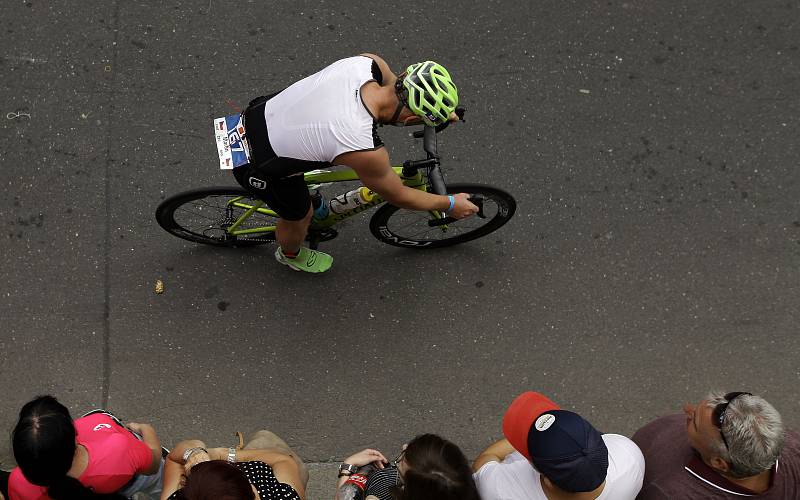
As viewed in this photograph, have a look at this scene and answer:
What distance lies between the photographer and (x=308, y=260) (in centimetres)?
428

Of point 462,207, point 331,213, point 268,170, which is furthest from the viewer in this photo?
point 331,213

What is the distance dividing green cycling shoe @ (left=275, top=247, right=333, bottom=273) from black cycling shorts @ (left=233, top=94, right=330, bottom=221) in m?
0.65

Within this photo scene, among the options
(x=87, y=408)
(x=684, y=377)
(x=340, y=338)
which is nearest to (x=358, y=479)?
(x=340, y=338)

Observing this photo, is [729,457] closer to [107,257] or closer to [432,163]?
[432,163]

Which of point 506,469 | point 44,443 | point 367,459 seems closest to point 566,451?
point 506,469

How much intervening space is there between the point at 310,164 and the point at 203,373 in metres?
1.65

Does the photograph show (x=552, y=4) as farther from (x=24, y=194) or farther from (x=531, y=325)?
(x=24, y=194)

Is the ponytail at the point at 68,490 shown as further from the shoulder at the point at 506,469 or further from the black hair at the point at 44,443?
the shoulder at the point at 506,469

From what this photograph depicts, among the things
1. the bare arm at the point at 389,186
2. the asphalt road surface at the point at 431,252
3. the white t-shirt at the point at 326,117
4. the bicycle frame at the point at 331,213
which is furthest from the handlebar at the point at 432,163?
the asphalt road surface at the point at 431,252

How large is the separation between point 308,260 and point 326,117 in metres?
1.43

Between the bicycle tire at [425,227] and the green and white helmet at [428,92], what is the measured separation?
3.58ft

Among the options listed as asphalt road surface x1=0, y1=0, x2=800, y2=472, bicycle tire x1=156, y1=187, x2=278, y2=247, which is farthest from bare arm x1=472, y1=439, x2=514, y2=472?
bicycle tire x1=156, y1=187, x2=278, y2=247

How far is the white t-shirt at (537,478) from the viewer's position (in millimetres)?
2594

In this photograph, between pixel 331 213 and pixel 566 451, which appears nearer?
pixel 566 451
